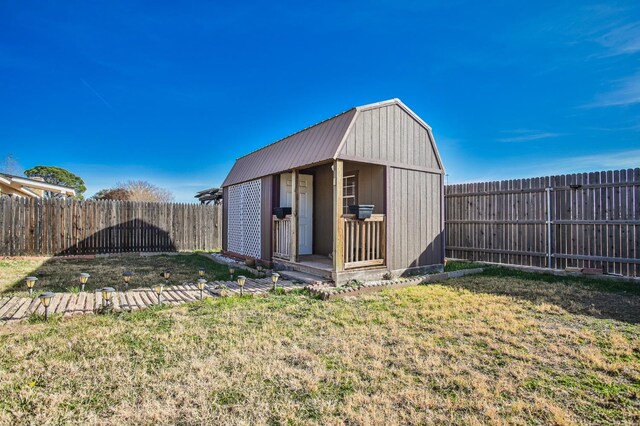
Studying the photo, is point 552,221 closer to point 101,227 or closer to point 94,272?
point 94,272

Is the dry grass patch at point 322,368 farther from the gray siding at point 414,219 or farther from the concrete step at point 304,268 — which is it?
the gray siding at point 414,219

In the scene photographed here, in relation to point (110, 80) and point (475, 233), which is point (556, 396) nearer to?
point (475, 233)

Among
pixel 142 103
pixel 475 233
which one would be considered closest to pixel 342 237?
pixel 475 233

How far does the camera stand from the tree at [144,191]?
25689mm

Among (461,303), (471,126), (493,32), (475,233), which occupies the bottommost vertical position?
(461,303)

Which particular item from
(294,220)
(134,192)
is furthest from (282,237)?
(134,192)

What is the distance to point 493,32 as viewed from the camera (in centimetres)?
768

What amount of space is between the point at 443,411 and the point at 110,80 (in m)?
13.1

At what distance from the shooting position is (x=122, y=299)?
494 cm

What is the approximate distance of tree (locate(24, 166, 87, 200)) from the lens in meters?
28.2

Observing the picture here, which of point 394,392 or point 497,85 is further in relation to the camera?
point 497,85

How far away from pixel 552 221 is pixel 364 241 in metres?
4.74

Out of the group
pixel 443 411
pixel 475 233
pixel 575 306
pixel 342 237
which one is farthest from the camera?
pixel 475 233

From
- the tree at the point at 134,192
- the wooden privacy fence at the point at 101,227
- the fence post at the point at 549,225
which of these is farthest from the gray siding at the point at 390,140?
the tree at the point at 134,192
